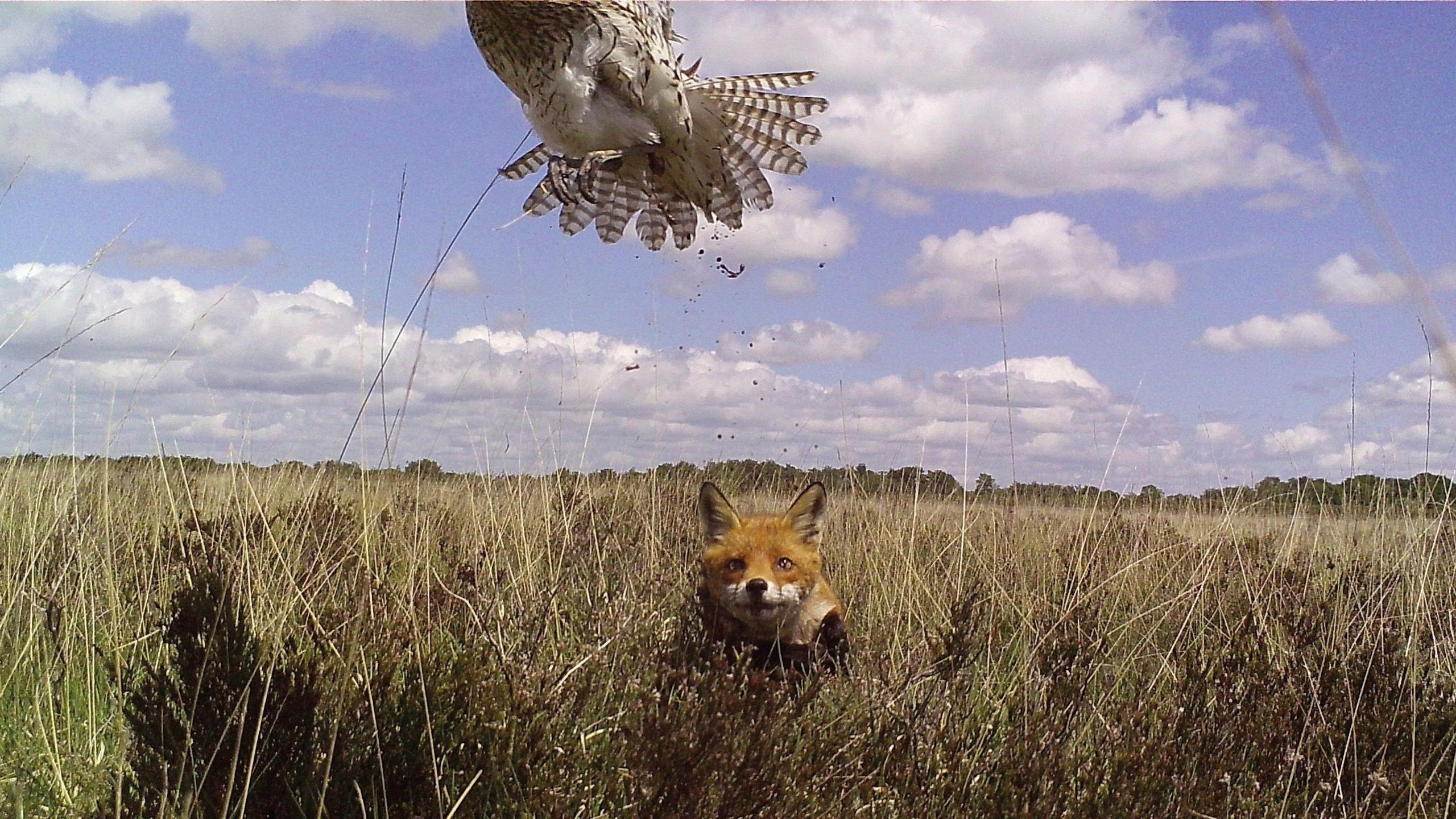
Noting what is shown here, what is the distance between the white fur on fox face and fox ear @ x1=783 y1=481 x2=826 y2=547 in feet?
1.04

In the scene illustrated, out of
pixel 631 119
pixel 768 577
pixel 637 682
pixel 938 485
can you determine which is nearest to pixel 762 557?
pixel 768 577

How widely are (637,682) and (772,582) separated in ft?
3.16

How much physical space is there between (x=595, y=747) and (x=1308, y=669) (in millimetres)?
2500

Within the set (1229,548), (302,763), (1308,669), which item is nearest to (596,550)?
(302,763)

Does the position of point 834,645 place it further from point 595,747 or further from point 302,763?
point 302,763

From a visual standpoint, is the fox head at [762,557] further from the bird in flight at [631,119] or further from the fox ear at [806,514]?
the bird in flight at [631,119]

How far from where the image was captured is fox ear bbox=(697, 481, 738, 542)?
13.5ft

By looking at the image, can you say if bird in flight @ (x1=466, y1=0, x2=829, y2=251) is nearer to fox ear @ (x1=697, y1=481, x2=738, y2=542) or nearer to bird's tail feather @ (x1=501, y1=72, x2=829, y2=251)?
bird's tail feather @ (x1=501, y1=72, x2=829, y2=251)

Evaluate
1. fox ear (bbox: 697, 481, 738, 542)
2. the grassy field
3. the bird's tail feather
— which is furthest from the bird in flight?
the grassy field

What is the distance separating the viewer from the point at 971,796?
2.85m

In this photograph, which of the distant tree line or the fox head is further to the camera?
the distant tree line

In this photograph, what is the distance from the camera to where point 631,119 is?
11.9 ft

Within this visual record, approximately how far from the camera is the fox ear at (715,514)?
4125 millimetres

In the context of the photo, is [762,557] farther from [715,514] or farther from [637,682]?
[637,682]
